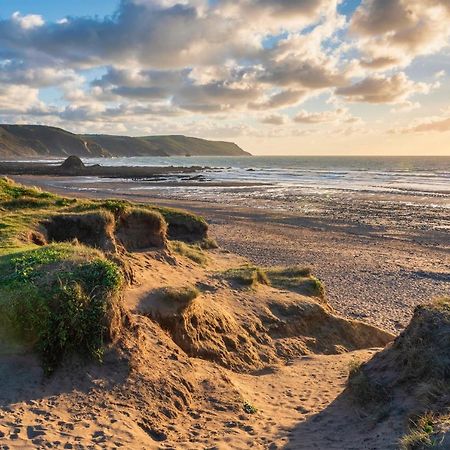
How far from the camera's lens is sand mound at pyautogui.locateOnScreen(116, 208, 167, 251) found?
15109 millimetres

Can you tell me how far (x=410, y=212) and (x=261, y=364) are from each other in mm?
31321

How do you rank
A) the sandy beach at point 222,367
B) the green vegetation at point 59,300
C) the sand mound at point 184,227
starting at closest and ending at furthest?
the sandy beach at point 222,367 → the green vegetation at point 59,300 → the sand mound at point 184,227

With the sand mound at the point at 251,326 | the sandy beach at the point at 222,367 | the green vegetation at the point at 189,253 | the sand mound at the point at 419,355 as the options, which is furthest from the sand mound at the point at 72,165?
the sand mound at the point at 419,355

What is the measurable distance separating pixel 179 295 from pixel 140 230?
556 centimetres

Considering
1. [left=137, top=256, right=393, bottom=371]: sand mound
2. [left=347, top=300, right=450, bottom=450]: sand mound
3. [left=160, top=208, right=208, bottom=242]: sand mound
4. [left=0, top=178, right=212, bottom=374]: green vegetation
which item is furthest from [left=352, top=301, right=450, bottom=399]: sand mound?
[left=160, top=208, right=208, bottom=242]: sand mound

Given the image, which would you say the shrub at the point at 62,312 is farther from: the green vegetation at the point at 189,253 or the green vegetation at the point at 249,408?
the green vegetation at the point at 189,253

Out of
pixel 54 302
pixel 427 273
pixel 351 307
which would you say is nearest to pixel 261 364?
pixel 54 302

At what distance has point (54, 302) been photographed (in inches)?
309

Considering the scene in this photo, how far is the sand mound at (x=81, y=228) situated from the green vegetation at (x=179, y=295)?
143 inches

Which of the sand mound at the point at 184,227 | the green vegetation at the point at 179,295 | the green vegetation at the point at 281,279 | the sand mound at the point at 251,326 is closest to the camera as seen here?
the sand mound at the point at 251,326

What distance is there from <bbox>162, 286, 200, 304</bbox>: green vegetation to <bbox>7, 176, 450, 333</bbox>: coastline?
6886 millimetres

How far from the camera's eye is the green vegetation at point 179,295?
33.8 feet

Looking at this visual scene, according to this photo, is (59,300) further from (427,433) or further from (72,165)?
(72,165)

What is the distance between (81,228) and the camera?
13875mm
